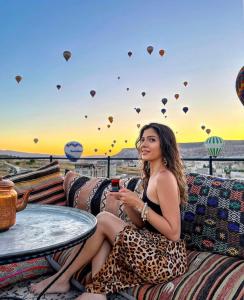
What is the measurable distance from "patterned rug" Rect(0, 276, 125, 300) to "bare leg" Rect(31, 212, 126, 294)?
0.04 metres

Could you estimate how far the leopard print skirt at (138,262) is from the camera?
4.74ft

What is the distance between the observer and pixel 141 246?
1475 mm

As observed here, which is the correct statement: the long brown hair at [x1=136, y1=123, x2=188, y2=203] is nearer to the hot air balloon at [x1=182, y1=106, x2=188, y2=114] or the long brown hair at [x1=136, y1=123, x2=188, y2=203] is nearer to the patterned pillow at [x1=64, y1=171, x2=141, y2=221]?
the patterned pillow at [x1=64, y1=171, x2=141, y2=221]

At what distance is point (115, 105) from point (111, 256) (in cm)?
1219

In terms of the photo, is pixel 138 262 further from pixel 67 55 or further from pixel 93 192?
pixel 67 55

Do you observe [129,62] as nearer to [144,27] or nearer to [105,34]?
[144,27]

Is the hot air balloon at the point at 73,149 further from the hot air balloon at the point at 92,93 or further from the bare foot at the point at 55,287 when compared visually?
the bare foot at the point at 55,287

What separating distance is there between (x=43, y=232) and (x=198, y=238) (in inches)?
35.7

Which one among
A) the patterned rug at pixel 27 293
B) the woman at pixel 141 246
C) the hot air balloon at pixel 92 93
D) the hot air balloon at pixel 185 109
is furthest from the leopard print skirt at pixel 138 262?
the hot air balloon at pixel 185 109

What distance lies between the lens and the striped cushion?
132 centimetres

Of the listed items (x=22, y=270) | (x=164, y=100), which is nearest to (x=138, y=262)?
(x=22, y=270)

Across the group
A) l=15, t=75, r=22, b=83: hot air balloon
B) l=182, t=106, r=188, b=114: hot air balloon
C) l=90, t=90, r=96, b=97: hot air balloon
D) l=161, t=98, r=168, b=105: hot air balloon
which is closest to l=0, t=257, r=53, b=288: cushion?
l=15, t=75, r=22, b=83: hot air balloon

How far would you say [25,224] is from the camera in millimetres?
1402

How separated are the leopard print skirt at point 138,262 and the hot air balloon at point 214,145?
10318mm
